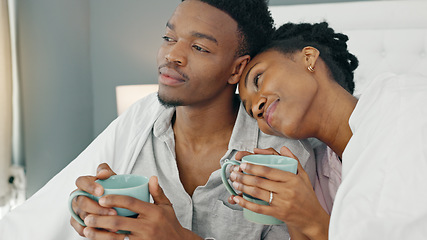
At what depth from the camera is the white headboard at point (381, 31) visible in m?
1.98

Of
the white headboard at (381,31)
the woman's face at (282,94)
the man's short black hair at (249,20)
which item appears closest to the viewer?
the woman's face at (282,94)

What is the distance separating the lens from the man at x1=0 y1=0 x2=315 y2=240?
1.05 meters

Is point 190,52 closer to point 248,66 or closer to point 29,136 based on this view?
point 248,66

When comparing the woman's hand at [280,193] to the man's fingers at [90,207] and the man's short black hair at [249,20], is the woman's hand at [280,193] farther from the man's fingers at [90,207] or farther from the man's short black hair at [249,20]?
the man's short black hair at [249,20]

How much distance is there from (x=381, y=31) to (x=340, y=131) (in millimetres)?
1228

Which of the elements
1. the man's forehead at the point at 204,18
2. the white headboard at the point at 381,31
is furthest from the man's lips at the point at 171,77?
the white headboard at the point at 381,31

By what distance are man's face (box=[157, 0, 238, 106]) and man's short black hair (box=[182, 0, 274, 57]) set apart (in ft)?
0.07

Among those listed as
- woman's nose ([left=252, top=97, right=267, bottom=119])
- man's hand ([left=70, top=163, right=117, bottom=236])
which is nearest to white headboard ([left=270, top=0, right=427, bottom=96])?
woman's nose ([left=252, top=97, right=267, bottom=119])

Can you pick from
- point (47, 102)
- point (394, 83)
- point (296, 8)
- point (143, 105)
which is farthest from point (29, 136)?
point (394, 83)

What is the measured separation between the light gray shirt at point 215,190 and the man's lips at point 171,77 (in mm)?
212

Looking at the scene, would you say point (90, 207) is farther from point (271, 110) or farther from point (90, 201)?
point (271, 110)

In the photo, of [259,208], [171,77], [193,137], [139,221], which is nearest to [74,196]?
[139,221]

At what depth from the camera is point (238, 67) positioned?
114cm

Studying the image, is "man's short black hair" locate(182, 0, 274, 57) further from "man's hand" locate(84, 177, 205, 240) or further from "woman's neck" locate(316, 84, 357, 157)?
"man's hand" locate(84, 177, 205, 240)
